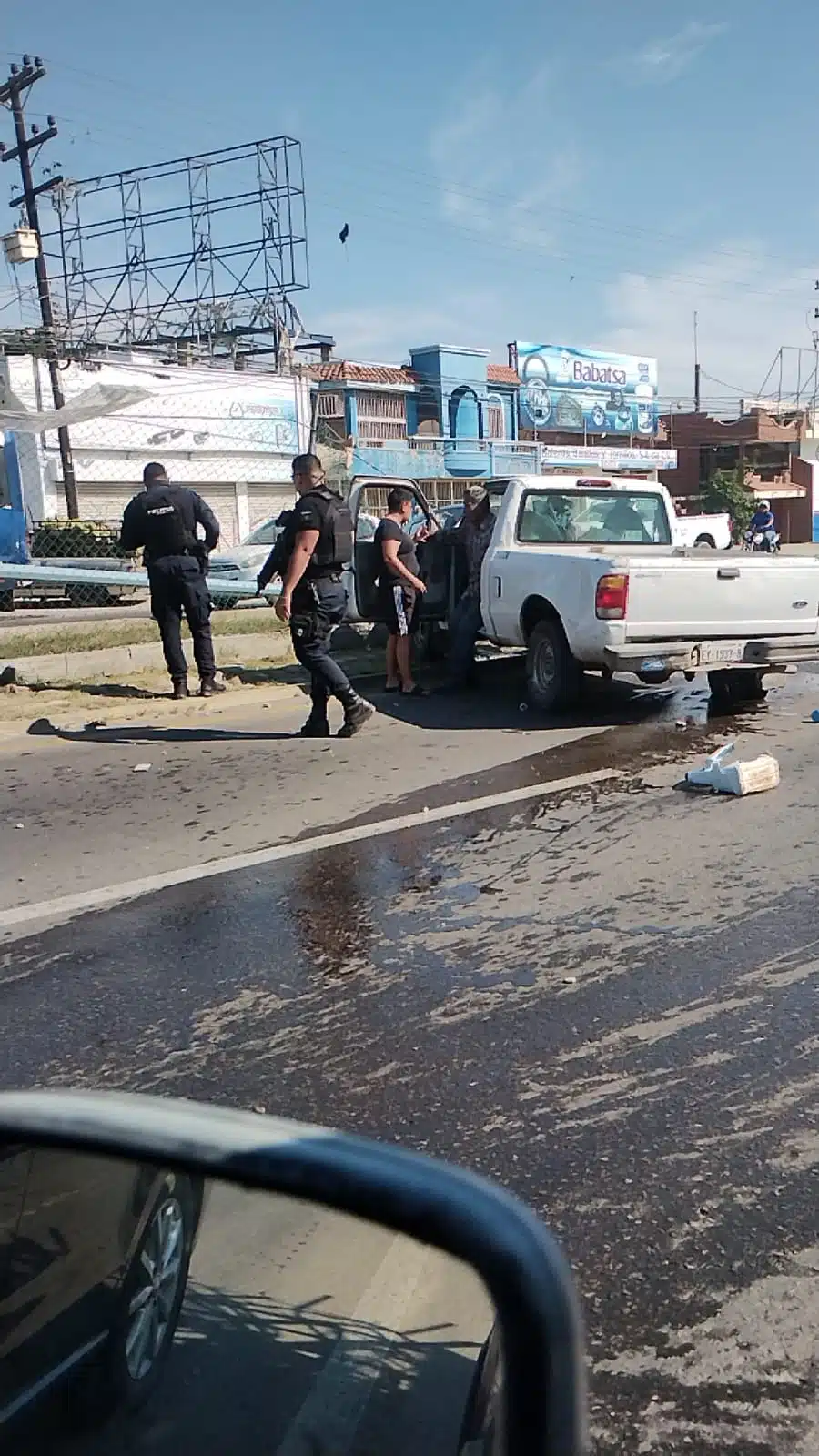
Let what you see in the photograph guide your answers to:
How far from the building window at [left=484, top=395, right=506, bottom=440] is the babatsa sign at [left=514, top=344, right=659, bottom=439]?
187cm

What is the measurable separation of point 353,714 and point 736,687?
141 inches

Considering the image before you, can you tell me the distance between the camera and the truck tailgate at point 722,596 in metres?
8.88

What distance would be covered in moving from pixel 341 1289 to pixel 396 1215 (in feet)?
0.51

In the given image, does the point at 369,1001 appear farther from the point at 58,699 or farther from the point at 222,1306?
the point at 58,699

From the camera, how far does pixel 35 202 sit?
1236 inches

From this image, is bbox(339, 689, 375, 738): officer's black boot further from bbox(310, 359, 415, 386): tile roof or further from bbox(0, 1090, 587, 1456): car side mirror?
bbox(310, 359, 415, 386): tile roof

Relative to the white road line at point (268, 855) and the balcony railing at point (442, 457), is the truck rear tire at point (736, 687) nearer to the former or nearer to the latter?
the white road line at point (268, 855)

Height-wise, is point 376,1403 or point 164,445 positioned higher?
point 164,445

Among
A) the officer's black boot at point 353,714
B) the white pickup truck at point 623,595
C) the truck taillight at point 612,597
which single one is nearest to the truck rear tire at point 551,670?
the white pickup truck at point 623,595

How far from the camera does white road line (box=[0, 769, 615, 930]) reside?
17.9 ft

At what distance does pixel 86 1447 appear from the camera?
120 cm

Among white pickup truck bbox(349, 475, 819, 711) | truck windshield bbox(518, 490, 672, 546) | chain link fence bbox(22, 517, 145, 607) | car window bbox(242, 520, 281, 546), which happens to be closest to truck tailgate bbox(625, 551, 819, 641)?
white pickup truck bbox(349, 475, 819, 711)

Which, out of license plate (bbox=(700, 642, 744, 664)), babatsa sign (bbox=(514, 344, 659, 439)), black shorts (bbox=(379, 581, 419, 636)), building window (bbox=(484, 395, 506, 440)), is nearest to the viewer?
license plate (bbox=(700, 642, 744, 664))

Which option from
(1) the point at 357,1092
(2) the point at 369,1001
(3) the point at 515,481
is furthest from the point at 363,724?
(1) the point at 357,1092
